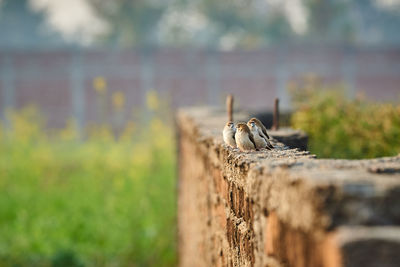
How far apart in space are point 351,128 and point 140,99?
15731 millimetres

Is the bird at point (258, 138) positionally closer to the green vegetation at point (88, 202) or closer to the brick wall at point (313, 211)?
the brick wall at point (313, 211)

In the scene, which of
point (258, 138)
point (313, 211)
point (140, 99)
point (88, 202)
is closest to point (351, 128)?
point (258, 138)

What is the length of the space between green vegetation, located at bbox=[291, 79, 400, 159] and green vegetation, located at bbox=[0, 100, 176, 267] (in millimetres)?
2808

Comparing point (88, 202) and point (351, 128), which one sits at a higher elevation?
point (351, 128)

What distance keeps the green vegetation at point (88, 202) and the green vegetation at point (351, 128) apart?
2.81m

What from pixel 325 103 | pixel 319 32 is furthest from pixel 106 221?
pixel 319 32

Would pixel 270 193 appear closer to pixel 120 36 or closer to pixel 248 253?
pixel 248 253

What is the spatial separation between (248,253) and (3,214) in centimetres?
697

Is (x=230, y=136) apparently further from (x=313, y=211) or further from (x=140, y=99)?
(x=140, y=99)

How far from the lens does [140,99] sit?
63.3ft

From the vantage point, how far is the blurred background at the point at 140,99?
621 centimetres

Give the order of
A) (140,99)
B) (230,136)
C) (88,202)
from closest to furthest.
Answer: (230,136) → (88,202) → (140,99)

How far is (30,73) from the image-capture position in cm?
1908

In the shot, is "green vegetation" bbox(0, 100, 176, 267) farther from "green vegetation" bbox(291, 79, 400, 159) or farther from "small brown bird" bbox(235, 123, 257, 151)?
"small brown bird" bbox(235, 123, 257, 151)
